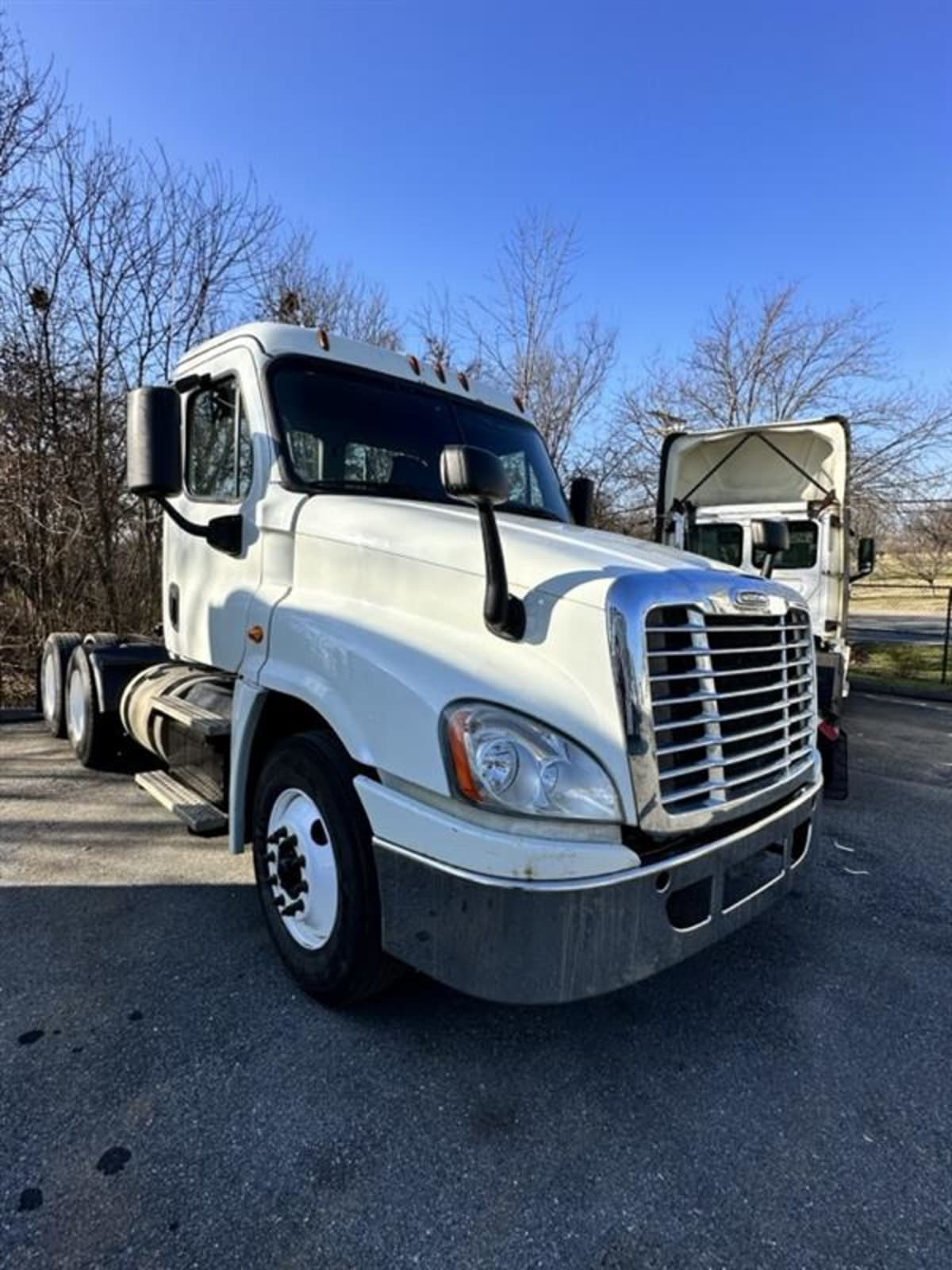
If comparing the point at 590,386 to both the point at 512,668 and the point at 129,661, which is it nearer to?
the point at 129,661

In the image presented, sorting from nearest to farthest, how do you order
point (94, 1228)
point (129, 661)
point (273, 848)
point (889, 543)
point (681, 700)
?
point (94, 1228)
point (681, 700)
point (273, 848)
point (129, 661)
point (889, 543)

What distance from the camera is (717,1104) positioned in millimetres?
2232

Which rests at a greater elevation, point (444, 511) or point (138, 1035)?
point (444, 511)

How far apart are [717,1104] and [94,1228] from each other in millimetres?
1750

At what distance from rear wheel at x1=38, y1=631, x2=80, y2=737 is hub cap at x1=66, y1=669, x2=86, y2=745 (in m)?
0.15

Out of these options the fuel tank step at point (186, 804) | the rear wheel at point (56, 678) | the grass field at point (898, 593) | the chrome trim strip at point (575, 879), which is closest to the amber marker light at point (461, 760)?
the chrome trim strip at point (575, 879)

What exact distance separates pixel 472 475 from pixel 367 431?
1.49 metres

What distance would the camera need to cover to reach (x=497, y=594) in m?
2.19

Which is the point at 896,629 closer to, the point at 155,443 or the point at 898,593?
the point at 898,593

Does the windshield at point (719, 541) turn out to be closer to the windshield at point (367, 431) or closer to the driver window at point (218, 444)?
the windshield at point (367, 431)

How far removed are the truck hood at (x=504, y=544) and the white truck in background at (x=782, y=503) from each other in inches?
212

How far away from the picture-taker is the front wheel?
7.88 feet

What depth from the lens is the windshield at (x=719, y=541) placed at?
9.23m

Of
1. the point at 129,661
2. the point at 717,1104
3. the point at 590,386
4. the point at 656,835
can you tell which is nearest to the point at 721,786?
the point at 656,835
